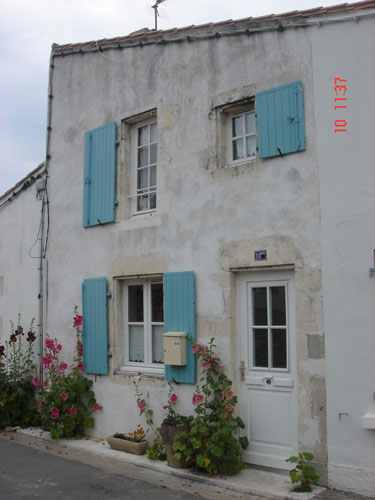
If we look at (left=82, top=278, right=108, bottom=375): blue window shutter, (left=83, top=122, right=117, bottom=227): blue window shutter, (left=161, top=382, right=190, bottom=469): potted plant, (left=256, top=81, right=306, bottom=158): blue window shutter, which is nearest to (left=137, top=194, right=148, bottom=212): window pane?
(left=83, top=122, right=117, bottom=227): blue window shutter

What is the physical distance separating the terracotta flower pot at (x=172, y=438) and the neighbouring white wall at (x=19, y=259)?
12.3ft

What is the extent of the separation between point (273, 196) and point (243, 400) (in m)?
2.32

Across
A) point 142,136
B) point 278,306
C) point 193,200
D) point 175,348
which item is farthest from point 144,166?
point 278,306

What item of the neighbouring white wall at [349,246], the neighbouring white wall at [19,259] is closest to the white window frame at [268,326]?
the neighbouring white wall at [349,246]

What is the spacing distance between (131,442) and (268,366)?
2115mm

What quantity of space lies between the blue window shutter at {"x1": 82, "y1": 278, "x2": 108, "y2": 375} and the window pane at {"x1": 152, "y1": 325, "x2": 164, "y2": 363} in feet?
2.37

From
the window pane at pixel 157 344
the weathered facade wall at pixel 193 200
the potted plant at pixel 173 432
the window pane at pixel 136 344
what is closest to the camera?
the weathered facade wall at pixel 193 200

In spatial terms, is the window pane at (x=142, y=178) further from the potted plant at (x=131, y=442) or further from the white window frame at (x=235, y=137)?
the potted plant at (x=131, y=442)

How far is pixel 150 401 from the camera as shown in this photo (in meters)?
7.04

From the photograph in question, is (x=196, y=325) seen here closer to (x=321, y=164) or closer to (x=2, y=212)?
(x=321, y=164)

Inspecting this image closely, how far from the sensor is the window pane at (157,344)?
7.30 m

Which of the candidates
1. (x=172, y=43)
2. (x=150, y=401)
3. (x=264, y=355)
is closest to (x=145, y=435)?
(x=150, y=401)

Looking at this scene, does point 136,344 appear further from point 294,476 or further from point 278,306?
point 294,476

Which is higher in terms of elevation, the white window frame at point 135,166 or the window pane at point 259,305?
the white window frame at point 135,166
